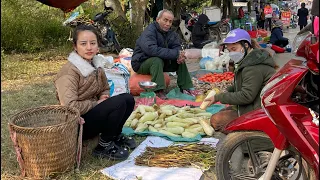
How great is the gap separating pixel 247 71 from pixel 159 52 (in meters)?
2.59

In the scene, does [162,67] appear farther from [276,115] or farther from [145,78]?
[276,115]

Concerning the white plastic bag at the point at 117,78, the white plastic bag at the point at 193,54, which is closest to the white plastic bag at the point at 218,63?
the white plastic bag at the point at 193,54

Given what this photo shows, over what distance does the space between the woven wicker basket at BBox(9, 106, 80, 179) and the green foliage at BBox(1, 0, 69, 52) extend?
22.1ft

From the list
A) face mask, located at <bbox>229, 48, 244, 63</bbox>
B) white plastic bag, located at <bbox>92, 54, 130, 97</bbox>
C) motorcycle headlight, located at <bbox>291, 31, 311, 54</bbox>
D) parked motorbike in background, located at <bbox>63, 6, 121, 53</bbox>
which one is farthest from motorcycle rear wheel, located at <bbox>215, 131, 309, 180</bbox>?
parked motorbike in background, located at <bbox>63, 6, 121, 53</bbox>

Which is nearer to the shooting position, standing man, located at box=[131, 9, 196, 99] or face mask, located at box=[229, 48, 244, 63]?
face mask, located at box=[229, 48, 244, 63]

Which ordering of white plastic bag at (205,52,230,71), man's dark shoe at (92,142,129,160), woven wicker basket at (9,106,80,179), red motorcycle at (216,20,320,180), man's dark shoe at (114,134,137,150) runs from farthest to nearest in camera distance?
1. white plastic bag at (205,52,230,71)
2. man's dark shoe at (114,134,137,150)
3. man's dark shoe at (92,142,129,160)
4. woven wicker basket at (9,106,80,179)
5. red motorcycle at (216,20,320,180)

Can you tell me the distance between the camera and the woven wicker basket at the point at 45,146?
9.35 ft

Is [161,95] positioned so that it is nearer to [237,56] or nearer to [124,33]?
[237,56]

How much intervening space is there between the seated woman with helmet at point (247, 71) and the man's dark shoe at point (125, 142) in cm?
95

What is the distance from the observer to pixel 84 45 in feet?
10.8

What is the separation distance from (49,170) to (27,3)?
843 centimetres

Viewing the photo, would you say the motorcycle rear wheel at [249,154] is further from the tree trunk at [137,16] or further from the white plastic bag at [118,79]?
the tree trunk at [137,16]

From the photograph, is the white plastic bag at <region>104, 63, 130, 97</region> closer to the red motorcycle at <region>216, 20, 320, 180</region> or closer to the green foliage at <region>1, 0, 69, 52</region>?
the red motorcycle at <region>216, 20, 320, 180</region>

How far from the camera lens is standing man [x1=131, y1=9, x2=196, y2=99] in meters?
5.56
